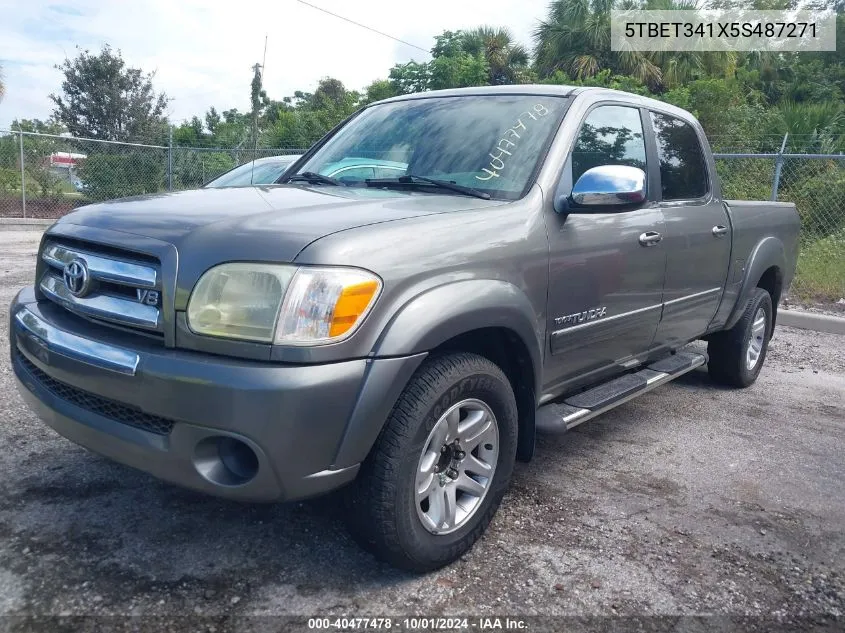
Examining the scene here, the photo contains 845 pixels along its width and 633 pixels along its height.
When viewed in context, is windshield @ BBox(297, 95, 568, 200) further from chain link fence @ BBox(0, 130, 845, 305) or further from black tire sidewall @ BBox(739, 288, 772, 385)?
chain link fence @ BBox(0, 130, 845, 305)

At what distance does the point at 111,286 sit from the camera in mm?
2428

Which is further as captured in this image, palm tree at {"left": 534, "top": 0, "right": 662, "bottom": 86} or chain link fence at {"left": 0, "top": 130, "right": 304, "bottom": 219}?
palm tree at {"left": 534, "top": 0, "right": 662, "bottom": 86}

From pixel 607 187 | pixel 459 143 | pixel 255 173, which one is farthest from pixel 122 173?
pixel 607 187

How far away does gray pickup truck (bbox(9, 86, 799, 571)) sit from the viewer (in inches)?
84.4

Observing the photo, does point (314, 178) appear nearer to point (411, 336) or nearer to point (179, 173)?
point (411, 336)

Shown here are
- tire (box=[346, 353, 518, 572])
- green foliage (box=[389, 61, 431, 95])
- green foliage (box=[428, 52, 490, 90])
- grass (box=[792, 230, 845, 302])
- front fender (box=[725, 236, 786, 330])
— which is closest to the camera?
tire (box=[346, 353, 518, 572])

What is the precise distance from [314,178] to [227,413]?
5.61 feet

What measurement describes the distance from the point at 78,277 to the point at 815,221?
10.3 meters

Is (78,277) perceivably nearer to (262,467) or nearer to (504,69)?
(262,467)

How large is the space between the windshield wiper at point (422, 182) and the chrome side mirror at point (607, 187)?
38 centimetres

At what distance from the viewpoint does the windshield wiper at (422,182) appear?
2994mm

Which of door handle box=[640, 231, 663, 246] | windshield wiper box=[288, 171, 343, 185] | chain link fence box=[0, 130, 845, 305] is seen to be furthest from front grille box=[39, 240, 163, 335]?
chain link fence box=[0, 130, 845, 305]

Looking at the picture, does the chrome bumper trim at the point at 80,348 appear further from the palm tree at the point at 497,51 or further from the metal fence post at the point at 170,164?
the palm tree at the point at 497,51

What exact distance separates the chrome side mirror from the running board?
0.89m
